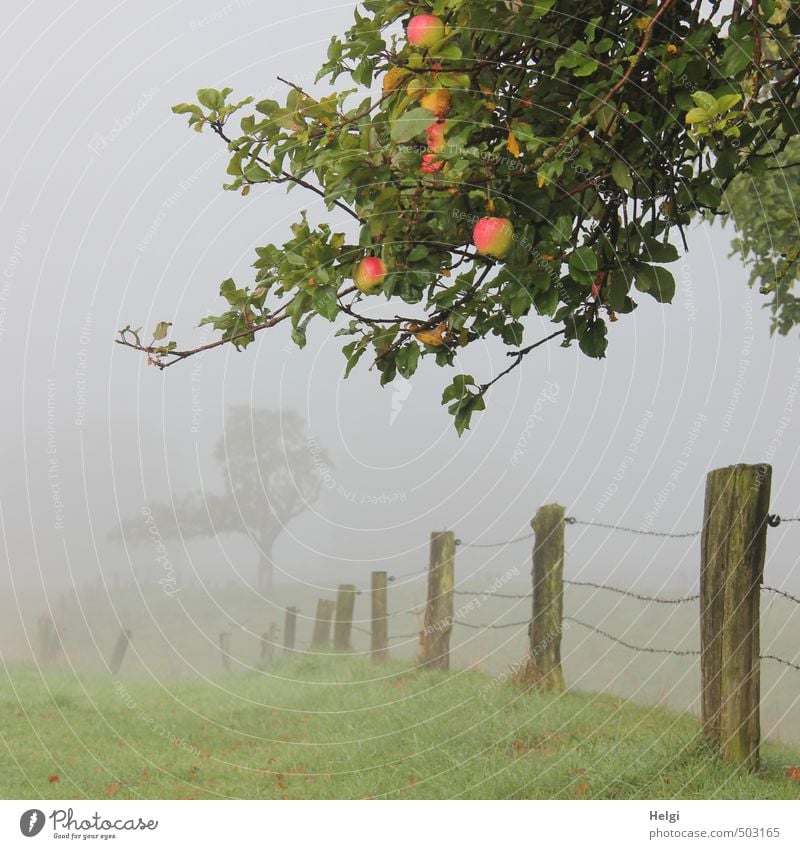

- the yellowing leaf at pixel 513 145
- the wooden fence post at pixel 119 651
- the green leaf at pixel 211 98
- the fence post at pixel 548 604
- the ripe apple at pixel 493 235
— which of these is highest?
the green leaf at pixel 211 98

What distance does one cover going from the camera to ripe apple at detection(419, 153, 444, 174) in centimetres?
283

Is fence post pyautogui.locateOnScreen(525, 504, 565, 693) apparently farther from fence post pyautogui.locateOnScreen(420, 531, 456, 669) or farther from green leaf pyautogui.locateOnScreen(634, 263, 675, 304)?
green leaf pyautogui.locateOnScreen(634, 263, 675, 304)

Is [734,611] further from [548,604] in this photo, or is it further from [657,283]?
[657,283]

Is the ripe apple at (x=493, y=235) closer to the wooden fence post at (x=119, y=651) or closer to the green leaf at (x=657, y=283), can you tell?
the green leaf at (x=657, y=283)

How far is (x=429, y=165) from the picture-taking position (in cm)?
285

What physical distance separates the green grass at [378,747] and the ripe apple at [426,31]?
3832 mm

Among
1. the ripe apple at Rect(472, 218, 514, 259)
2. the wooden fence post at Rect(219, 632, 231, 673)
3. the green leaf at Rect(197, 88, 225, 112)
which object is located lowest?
the wooden fence post at Rect(219, 632, 231, 673)

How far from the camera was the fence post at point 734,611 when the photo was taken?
5.22m

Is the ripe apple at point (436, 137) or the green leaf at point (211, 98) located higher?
the green leaf at point (211, 98)

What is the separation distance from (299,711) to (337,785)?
233 cm

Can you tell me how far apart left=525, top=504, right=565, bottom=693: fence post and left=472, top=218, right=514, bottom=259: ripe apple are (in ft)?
17.3

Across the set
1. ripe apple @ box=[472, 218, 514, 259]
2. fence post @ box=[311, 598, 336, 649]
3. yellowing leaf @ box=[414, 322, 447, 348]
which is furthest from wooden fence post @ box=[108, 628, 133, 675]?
ripe apple @ box=[472, 218, 514, 259]

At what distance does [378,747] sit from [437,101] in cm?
449

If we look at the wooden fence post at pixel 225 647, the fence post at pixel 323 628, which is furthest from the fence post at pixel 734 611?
the wooden fence post at pixel 225 647
